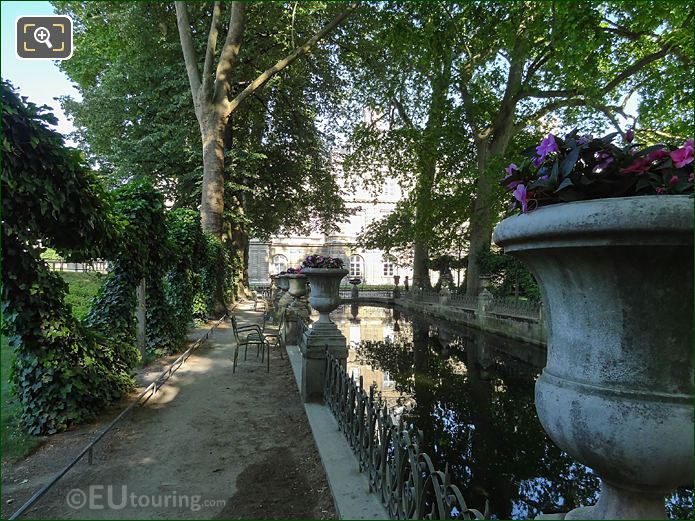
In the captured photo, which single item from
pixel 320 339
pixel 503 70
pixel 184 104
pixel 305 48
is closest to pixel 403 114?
pixel 503 70

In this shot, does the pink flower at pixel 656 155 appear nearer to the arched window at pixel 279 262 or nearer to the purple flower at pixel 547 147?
the purple flower at pixel 547 147

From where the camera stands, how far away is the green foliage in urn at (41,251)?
3.46m

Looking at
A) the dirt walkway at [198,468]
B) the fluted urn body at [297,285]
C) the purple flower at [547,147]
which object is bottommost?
the dirt walkway at [198,468]

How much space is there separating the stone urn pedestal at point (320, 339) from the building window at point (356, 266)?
1514 inches

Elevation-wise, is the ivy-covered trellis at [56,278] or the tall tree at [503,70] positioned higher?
the tall tree at [503,70]

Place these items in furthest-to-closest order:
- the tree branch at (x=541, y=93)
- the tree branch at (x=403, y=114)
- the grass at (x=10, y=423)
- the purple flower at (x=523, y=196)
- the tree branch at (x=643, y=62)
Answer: the tree branch at (x=403, y=114) → the tree branch at (x=541, y=93) → the tree branch at (x=643, y=62) → the grass at (x=10, y=423) → the purple flower at (x=523, y=196)

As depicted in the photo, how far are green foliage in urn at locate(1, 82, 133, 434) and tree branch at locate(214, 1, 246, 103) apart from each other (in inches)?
332

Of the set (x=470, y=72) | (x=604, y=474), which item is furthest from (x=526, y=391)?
(x=470, y=72)

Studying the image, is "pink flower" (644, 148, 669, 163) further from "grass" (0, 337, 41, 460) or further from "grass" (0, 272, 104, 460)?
"grass" (0, 337, 41, 460)

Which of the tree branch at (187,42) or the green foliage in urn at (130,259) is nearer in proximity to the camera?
the green foliage in urn at (130,259)

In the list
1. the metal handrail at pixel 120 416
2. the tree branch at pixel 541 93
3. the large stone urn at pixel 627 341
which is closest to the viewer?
the large stone urn at pixel 627 341

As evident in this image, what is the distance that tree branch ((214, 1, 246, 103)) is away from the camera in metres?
11.3

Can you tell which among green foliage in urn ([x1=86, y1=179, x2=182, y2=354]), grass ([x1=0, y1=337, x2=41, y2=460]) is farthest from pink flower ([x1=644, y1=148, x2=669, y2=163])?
green foliage in urn ([x1=86, y1=179, x2=182, y2=354])

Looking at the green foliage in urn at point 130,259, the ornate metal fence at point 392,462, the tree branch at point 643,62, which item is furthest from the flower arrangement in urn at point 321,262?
the tree branch at point 643,62
